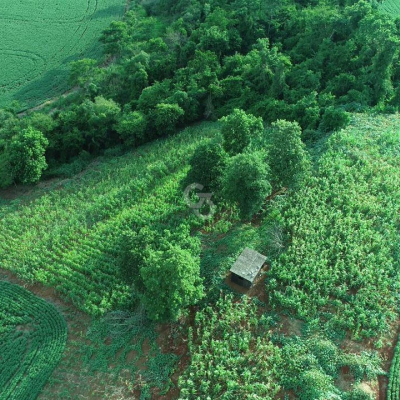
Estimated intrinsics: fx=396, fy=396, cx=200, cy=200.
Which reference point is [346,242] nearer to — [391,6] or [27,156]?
[27,156]

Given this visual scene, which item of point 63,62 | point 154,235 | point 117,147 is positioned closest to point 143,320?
point 154,235

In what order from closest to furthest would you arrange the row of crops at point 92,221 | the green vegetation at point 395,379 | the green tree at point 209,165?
1. the green vegetation at point 395,379
2. the row of crops at point 92,221
3. the green tree at point 209,165

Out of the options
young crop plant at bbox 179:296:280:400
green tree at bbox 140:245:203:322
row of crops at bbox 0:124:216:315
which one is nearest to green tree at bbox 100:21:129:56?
row of crops at bbox 0:124:216:315

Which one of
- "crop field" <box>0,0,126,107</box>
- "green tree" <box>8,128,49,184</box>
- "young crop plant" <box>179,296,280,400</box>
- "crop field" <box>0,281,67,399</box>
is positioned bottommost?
"crop field" <box>0,281,67,399</box>

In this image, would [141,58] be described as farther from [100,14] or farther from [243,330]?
[243,330]

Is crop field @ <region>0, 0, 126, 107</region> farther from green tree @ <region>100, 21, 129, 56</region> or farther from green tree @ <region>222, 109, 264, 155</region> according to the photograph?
green tree @ <region>222, 109, 264, 155</region>

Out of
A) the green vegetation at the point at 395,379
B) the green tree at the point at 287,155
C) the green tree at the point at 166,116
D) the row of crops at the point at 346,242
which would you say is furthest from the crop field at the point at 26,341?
the green tree at the point at 166,116

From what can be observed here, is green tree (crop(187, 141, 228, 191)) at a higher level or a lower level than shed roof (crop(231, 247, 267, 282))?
higher

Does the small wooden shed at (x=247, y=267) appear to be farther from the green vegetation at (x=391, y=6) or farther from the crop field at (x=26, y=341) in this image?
the green vegetation at (x=391, y=6)
